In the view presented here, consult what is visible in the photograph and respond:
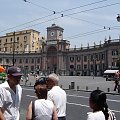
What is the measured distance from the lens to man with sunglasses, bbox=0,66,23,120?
507cm

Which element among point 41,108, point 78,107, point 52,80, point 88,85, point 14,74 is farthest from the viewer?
point 88,85

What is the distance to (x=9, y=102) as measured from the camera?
16.8 ft

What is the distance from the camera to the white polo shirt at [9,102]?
5.07 metres

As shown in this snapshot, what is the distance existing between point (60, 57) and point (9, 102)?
124648mm

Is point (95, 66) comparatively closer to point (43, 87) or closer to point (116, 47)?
point (116, 47)

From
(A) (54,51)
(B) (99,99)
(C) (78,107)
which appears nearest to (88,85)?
(C) (78,107)

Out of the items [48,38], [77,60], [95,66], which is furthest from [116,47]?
[48,38]

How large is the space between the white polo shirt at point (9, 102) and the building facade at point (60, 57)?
332 ft

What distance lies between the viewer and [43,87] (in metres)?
5.00

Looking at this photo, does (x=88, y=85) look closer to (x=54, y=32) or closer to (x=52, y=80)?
(x=52, y=80)

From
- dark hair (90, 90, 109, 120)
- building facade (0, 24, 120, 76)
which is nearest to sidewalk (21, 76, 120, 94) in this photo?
dark hair (90, 90, 109, 120)

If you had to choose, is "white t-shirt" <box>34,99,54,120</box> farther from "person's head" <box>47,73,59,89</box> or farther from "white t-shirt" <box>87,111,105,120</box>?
"person's head" <box>47,73,59,89</box>

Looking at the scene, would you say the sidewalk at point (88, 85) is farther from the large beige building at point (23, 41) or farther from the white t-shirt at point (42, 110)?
the large beige building at point (23, 41)

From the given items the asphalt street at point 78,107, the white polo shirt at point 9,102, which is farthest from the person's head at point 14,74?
the asphalt street at point 78,107
